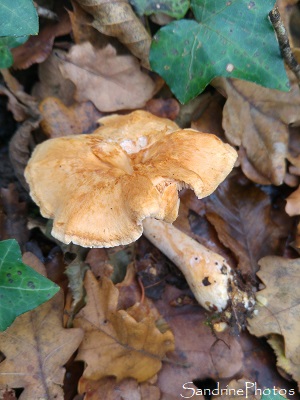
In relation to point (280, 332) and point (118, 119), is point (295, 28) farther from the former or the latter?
point (280, 332)

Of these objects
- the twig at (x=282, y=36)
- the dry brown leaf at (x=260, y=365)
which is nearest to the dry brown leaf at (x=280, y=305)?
the dry brown leaf at (x=260, y=365)

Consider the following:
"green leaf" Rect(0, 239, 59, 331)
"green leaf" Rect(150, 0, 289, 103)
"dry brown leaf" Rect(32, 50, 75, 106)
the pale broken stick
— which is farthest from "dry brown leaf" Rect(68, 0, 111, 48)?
"green leaf" Rect(0, 239, 59, 331)

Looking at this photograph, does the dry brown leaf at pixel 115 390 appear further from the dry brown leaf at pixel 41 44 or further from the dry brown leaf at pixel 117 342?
the dry brown leaf at pixel 41 44

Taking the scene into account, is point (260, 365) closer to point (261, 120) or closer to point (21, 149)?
point (261, 120)

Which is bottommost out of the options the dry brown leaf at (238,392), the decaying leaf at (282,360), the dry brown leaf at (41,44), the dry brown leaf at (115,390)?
the dry brown leaf at (115,390)

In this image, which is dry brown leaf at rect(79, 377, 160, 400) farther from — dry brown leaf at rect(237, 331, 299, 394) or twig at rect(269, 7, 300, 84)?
twig at rect(269, 7, 300, 84)

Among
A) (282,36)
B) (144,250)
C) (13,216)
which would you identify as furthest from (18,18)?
(144,250)
